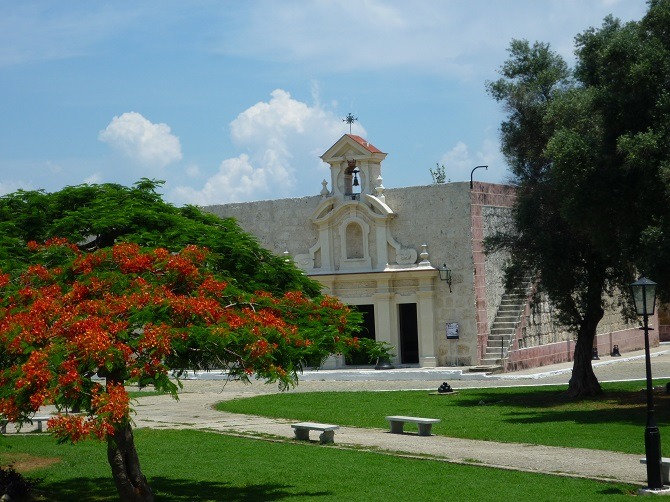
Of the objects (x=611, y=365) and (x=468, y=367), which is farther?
(x=611, y=365)

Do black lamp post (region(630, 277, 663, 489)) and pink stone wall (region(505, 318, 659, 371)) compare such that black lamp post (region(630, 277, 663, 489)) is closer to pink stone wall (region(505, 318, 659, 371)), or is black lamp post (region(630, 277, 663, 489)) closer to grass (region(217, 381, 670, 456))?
grass (region(217, 381, 670, 456))

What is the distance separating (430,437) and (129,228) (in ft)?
26.4

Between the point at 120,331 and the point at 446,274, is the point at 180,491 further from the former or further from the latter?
the point at 446,274

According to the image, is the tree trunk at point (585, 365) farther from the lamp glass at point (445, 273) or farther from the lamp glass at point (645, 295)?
the lamp glass at point (645, 295)

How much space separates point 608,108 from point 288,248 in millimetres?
17526

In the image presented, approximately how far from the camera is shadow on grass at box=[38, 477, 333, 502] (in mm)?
14078

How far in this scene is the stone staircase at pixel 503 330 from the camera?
34.7m

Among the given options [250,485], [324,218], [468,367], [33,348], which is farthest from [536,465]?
[324,218]

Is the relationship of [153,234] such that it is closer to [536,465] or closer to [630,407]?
[536,465]

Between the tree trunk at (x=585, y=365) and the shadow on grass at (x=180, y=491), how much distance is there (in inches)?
530

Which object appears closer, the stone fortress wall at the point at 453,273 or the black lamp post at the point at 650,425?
the black lamp post at the point at 650,425

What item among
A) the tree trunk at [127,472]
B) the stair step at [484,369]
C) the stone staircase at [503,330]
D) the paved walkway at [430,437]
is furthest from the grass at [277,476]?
the stone staircase at [503,330]

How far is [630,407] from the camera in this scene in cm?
2353

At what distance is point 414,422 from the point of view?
20.2m
